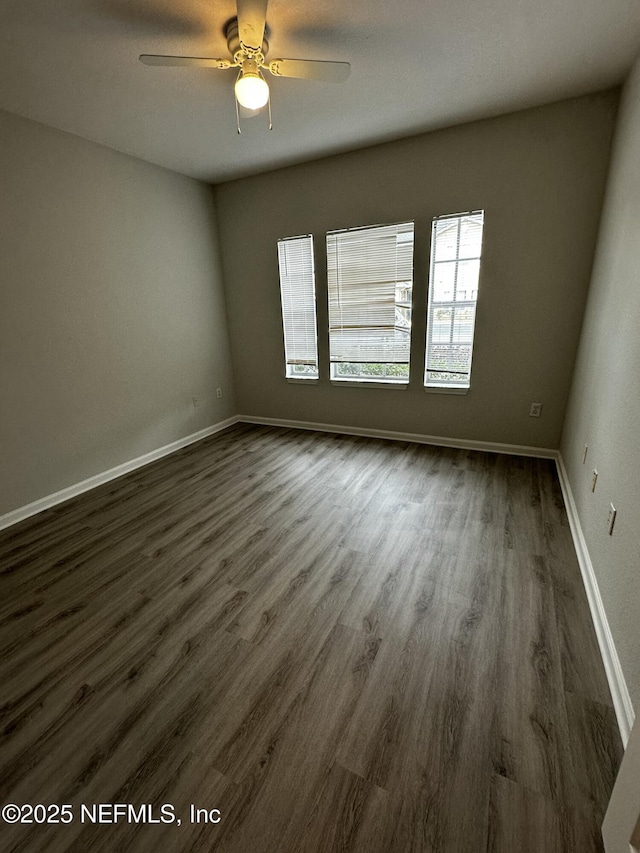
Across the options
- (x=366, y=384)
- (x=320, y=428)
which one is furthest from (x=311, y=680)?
(x=320, y=428)

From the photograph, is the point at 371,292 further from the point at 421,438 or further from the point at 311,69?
the point at 311,69

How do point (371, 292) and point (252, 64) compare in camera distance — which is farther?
point (371, 292)

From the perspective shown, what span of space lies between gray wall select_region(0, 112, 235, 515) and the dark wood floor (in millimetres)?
792

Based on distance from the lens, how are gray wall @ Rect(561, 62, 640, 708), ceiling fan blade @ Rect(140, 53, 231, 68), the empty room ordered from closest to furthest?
the empty room < gray wall @ Rect(561, 62, 640, 708) < ceiling fan blade @ Rect(140, 53, 231, 68)

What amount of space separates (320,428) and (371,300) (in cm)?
152

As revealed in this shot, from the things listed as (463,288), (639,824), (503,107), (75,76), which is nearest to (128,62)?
(75,76)

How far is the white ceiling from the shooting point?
1720mm

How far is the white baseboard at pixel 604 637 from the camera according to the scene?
3.94 feet

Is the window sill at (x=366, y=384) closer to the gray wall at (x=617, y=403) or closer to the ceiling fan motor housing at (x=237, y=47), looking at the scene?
the gray wall at (x=617, y=403)

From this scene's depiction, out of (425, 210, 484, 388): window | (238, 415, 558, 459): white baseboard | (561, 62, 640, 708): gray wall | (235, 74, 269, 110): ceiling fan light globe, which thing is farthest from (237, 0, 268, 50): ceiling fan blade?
(238, 415, 558, 459): white baseboard

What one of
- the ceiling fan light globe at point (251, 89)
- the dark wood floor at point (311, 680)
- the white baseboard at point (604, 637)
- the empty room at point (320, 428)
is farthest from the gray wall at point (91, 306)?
the white baseboard at point (604, 637)

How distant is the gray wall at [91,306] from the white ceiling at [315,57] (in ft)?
1.12

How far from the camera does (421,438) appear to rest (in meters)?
3.77

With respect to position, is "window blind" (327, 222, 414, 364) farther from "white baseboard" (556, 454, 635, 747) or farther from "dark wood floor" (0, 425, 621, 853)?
"white baseboard" (556, 454, 635, 747)
